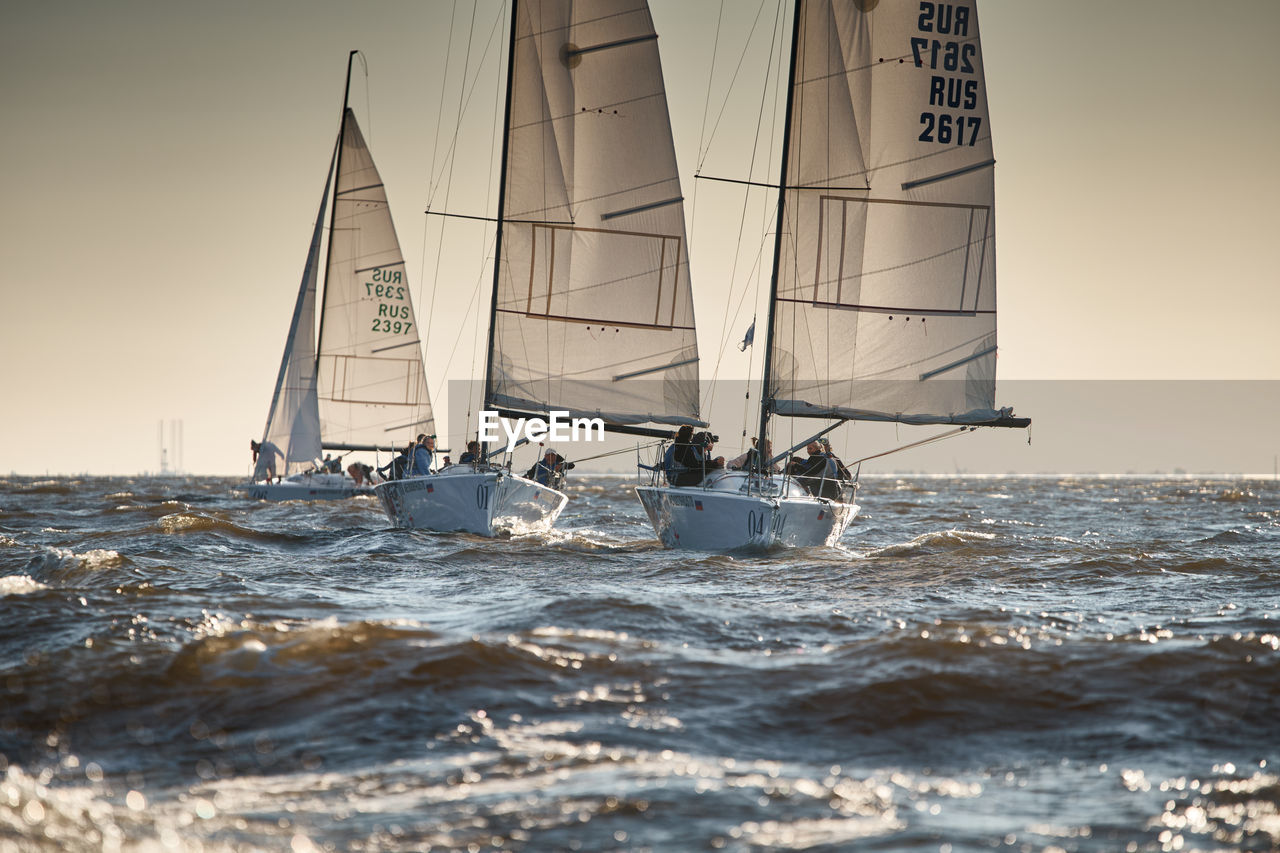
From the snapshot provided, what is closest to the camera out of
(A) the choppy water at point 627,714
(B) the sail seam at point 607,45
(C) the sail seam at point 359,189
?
(A) the choppy water at point 627,714

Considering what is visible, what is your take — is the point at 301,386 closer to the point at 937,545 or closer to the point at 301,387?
the point at 301,387

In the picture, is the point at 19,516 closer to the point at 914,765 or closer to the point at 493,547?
the point at 493,547

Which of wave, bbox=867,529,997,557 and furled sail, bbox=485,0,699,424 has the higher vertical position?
furled sail, bbox=485,0,699,424

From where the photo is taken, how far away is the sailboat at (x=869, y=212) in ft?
62.8

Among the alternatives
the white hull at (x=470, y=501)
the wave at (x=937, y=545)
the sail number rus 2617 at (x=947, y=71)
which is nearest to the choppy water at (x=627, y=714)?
the wave at (x=937, y=545)

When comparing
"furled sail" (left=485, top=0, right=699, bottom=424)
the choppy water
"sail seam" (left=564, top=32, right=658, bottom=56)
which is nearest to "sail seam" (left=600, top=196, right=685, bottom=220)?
"furled sail" (left=485, top=0, right=699, bottom=424)

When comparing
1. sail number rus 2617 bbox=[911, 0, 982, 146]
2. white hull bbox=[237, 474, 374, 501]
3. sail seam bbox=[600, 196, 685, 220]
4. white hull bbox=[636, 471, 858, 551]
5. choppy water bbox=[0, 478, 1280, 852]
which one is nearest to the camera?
choppy water bbox=[0, 478, 1280, 852]

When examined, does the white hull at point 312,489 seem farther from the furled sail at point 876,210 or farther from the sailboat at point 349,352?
the furled sail at point 876,210

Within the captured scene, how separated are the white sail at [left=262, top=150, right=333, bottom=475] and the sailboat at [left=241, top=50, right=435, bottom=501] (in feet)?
0.11

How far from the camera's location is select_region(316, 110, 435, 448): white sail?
36.7m

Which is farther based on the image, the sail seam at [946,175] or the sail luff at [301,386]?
the sail luff at [301,386]

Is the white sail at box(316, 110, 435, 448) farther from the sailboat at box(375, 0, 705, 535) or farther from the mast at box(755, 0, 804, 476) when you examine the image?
the mast at box(755, 0, 804, 476)

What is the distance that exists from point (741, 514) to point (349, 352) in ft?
75.7

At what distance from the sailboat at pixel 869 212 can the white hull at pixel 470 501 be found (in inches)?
176
